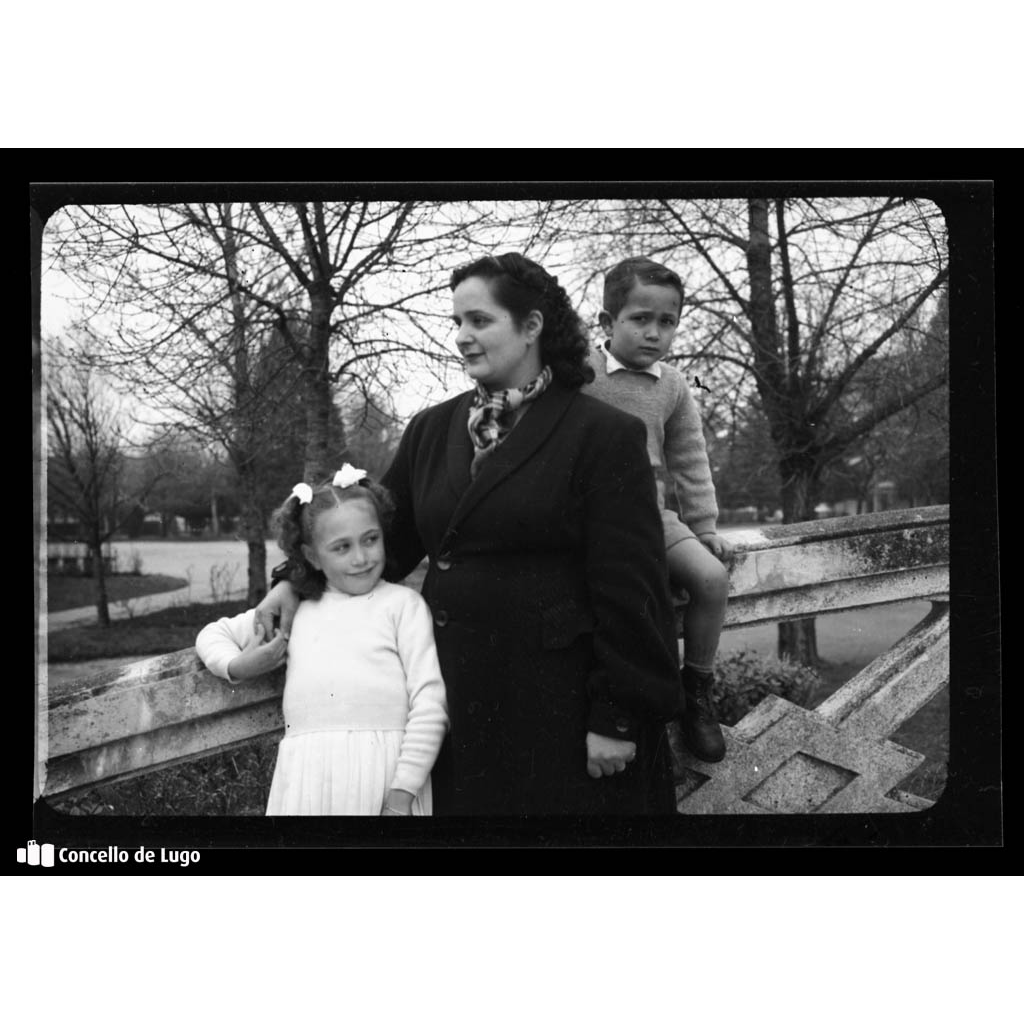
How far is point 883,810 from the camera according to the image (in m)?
3.83

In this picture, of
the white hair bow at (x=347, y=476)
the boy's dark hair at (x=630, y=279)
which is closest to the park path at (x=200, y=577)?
the white hair bow at (x=347, y=476)

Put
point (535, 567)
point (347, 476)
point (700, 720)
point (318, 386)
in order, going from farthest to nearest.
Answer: point (318, 386) < point (700, 720) < point (347, 476) < point (535, 567)

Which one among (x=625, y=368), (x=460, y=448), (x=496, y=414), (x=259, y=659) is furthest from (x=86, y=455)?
(x=625, y=368)

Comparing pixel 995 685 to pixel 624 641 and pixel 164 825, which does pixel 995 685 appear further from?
pixel 164 825

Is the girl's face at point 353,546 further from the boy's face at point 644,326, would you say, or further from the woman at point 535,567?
the boy's face at point 644,326

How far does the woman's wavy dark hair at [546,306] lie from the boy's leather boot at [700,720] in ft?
3.32

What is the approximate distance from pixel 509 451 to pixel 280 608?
90 centimetres

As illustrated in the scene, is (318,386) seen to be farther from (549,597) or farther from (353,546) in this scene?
(549,597)

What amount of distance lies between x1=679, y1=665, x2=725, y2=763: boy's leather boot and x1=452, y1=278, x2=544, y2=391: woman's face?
1089 mm

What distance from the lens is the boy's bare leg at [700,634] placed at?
363 centimetres

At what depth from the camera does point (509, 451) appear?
350cm

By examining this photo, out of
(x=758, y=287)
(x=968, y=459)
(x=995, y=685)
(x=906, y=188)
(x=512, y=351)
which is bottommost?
(x=995, y=685)

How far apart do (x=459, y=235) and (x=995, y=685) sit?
2281mm
